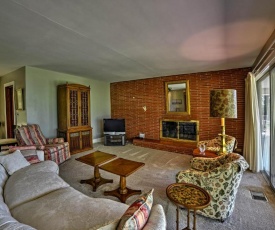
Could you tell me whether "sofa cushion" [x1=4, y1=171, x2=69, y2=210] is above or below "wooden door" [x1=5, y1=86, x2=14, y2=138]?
below

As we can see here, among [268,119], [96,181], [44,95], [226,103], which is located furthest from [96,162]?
[268,119]

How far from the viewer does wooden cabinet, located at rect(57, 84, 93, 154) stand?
4637 mm

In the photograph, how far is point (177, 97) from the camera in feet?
17.3

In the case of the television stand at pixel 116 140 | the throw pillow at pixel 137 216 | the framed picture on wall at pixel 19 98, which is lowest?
the television stand at pixel 116 140

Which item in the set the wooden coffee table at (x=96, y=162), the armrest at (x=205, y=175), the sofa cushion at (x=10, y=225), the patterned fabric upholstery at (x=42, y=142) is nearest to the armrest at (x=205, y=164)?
A: the armrest at (x=205, y=175)

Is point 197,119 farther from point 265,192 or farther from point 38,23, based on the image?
point 38,23

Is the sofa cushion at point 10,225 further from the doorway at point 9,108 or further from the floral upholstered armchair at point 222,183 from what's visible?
the doorway at point 9,108

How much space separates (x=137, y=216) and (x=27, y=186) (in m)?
1.50

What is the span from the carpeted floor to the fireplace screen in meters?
0.78

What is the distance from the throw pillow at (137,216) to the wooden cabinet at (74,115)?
4.12 meters

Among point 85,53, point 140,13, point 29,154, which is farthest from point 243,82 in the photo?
point 29,154

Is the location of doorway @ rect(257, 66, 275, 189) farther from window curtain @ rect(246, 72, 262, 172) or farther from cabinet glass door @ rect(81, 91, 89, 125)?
cabinet glass door @ rect(81, 91, 89, 125)

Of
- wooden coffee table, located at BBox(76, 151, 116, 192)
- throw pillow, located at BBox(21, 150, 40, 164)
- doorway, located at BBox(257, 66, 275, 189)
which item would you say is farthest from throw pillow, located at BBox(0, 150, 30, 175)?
doorway, located at BBox(257, 66, 275, 189)

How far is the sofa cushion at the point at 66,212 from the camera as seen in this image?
4.07 feet
